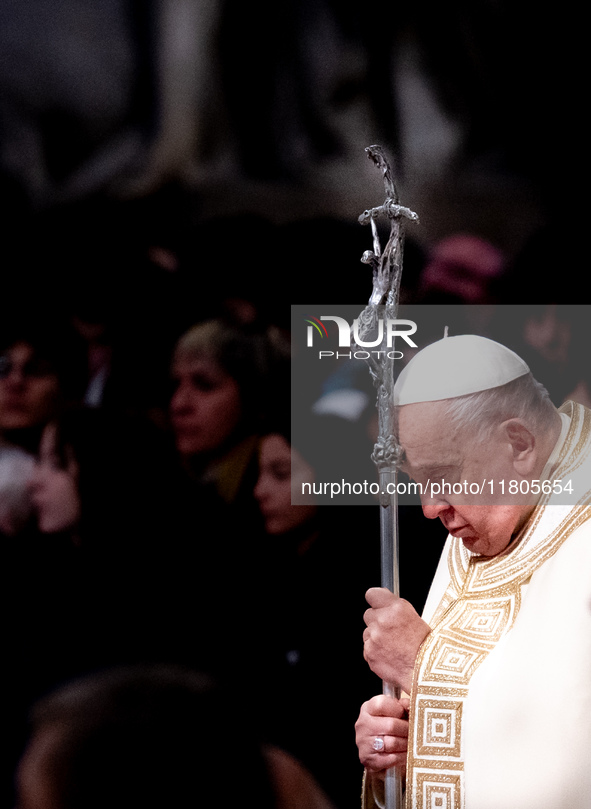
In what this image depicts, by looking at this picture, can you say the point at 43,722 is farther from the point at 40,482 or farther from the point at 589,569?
the point at 589,569

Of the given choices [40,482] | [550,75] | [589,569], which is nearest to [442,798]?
[589,569]

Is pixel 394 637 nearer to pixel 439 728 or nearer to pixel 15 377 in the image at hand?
pixel 439 728

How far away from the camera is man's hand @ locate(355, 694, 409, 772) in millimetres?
2006

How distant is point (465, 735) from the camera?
1898 millimetres

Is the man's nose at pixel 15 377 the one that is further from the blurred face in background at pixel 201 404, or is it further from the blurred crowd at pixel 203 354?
the blurred face in background at pixel 201 404

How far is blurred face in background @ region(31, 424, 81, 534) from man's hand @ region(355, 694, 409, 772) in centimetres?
109

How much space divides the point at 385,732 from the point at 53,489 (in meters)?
1.22

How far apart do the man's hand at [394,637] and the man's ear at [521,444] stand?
38 centimetres

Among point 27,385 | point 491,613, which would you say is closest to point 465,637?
point 491,613

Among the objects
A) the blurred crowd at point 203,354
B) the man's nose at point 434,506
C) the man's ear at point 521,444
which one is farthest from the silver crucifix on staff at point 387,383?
the blurred crowd at point 203,354

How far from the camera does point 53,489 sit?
9.00 feet

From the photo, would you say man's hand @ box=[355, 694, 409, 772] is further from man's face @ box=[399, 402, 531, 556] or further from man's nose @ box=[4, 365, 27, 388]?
man's nose @ box=[4, 365, 27, 388]

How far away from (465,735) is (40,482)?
4.67ft

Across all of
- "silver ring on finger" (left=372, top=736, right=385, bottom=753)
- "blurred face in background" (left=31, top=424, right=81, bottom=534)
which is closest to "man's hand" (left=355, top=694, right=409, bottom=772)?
"silver ring on finger" (left=372, top=736, right=385, bottom=753)
